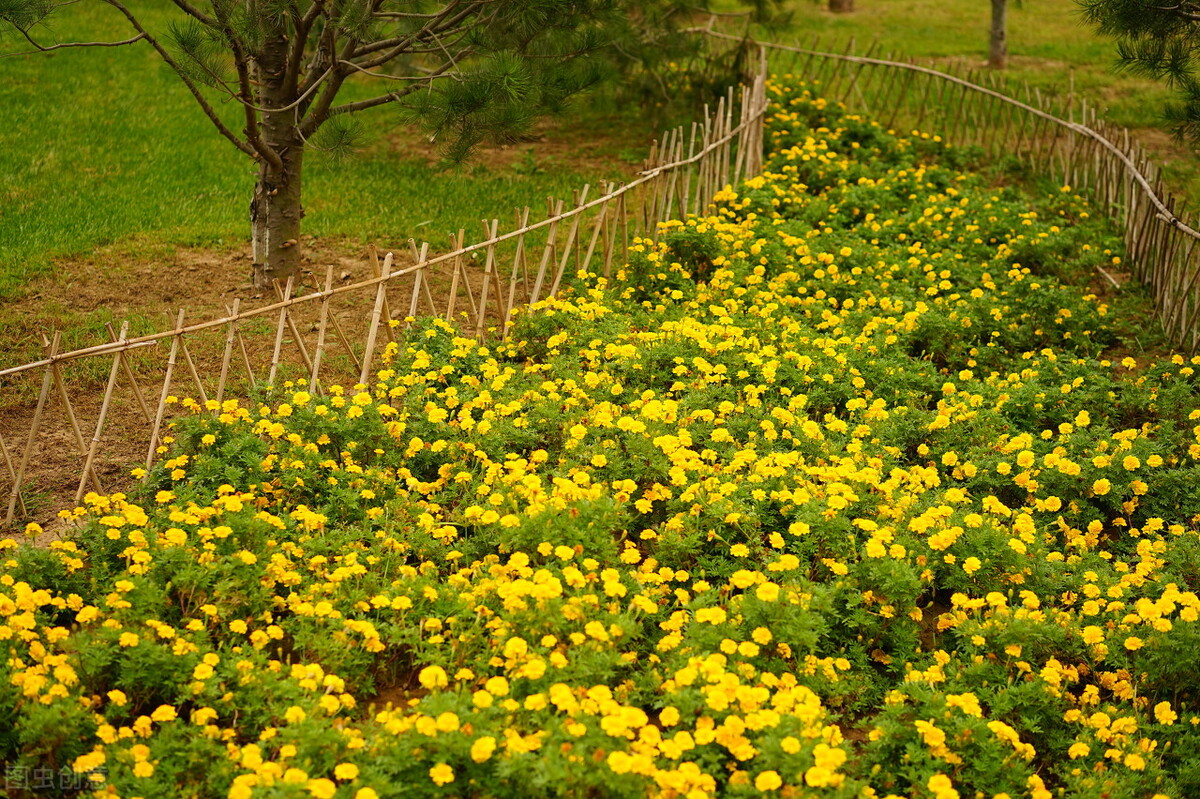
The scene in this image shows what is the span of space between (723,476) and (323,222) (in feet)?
17.1

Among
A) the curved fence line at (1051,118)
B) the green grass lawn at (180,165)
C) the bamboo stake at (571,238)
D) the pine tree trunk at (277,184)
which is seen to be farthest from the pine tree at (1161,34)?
the pine tree trunk at (277,184)

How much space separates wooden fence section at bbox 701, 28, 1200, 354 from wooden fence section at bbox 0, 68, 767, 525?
313 cm

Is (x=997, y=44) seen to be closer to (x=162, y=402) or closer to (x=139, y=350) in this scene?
(x=139, y=350)

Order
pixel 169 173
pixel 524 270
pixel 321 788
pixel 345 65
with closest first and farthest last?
1. pixel 321 788
2. pixel 524 270
3. pixel 345 65
4. pixel 169 173

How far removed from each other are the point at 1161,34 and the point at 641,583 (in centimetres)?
518

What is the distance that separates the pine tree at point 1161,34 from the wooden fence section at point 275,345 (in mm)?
2858

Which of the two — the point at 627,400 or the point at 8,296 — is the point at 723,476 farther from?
the point at 8,296

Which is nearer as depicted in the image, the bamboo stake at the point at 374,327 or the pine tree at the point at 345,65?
the bamboo stake at the point at 374,327

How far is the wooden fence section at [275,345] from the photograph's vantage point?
5.19 metres

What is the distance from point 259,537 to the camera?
4.32 metres

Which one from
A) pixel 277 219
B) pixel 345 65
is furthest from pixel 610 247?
pixel 277 219

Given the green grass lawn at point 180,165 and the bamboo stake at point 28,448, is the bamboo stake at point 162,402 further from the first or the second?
the green grass lawn at point 180,165

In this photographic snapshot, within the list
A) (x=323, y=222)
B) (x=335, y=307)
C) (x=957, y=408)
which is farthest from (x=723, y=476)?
(x=323, y=222)

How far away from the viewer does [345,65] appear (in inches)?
273
